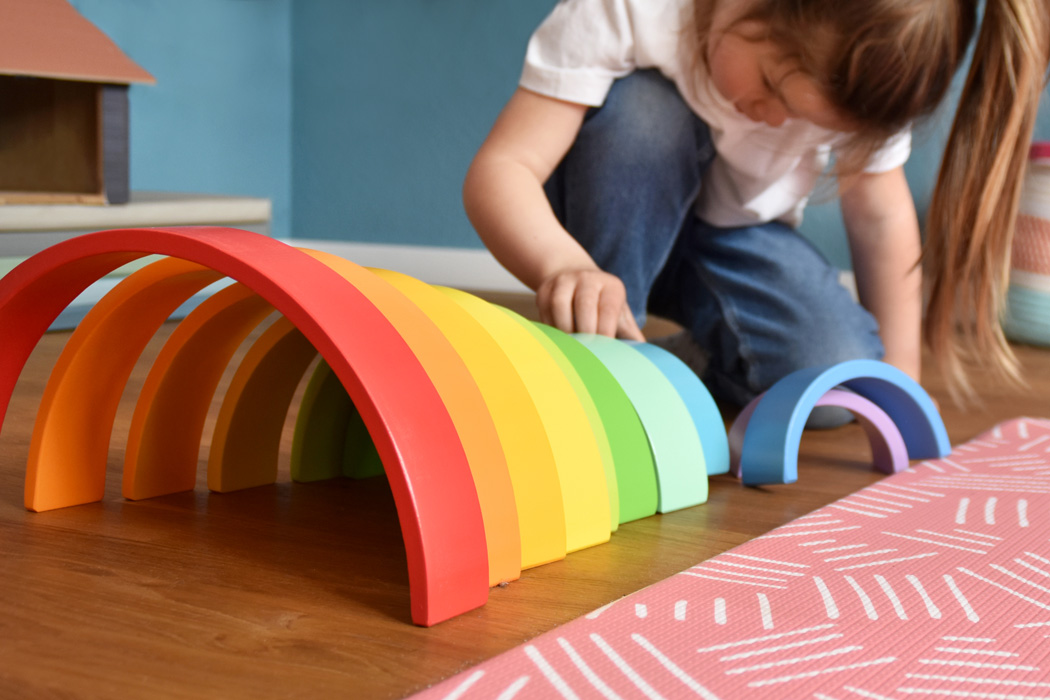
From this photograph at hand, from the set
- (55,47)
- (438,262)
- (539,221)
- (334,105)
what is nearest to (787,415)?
(539,221)

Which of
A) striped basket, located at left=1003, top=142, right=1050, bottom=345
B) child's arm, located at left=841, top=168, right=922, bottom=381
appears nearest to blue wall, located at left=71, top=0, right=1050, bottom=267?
striped basket, located at left=1003, top=142, right=1050, bottom=345

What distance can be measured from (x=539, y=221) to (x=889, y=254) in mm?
496

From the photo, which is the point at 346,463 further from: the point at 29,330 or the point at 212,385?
the point at 29,330

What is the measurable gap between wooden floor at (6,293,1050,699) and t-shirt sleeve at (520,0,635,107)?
468 mm

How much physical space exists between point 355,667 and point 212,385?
0.33 m

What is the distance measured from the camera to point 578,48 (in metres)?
1.02

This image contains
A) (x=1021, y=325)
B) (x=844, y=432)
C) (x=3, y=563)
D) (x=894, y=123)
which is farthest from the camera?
(x=1021, y=325)

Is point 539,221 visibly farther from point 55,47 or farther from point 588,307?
point 55,47

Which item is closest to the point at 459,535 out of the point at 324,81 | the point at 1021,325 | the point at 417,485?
the point at 417,485

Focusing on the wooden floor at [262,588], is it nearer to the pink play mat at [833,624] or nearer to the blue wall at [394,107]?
the pink play mat at [833,624]

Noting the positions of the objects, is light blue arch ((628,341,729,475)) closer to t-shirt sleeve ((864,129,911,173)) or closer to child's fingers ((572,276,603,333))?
child's fingers ((572,276,603,333))

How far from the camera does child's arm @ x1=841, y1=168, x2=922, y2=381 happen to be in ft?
3.78

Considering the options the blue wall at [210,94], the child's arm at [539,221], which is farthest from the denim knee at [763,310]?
the blue wall at [210,94]

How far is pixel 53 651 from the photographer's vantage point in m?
0.44
